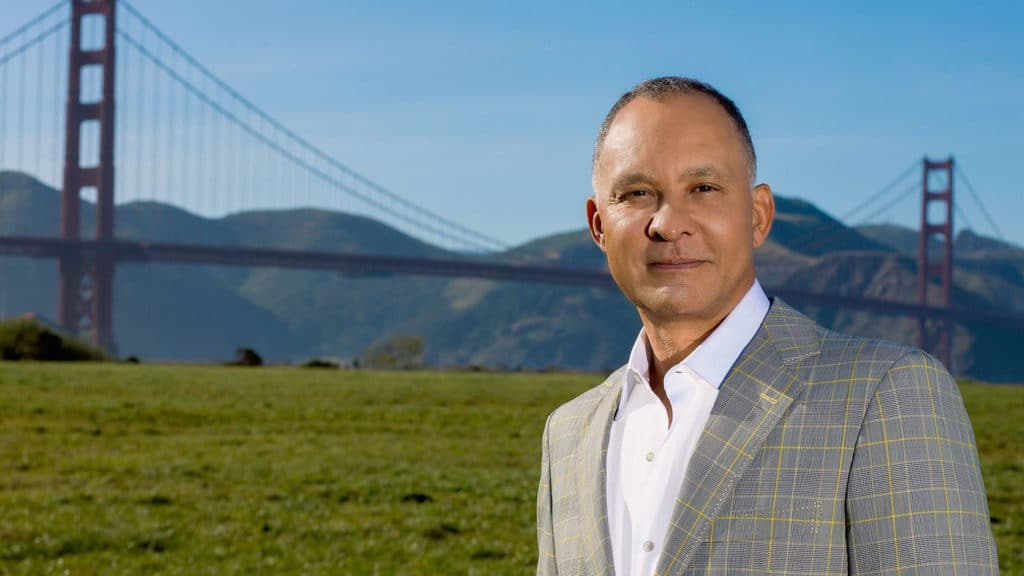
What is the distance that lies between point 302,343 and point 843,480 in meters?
194

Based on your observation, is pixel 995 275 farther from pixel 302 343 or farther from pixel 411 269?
pixel 411 269

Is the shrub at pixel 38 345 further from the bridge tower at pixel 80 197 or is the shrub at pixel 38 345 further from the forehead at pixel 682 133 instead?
the forehead at pixel 682 133

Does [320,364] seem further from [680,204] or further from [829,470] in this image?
[829,470]

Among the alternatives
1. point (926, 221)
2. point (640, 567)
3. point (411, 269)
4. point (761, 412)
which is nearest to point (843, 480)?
point (761, 412)

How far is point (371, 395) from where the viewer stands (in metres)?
29.2

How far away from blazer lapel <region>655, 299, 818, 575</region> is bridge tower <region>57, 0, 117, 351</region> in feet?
189

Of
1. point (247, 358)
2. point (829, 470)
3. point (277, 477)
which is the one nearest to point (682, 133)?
point (829, 470)

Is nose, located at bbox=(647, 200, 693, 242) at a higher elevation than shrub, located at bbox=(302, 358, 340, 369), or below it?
below

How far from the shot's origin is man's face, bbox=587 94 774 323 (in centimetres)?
215

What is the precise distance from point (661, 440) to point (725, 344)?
0.70 feet

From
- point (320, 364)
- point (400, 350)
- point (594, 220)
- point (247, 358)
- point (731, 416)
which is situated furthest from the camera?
point (400, 350)

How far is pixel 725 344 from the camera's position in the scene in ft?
7.33

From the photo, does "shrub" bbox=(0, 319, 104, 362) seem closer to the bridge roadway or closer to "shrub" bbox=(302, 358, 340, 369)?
"shrub" bbox=(302, 358, 340, 369)

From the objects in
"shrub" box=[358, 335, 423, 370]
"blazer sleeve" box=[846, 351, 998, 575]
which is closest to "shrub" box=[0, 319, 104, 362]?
"shrub" box=[358, 335, 423, 370]
